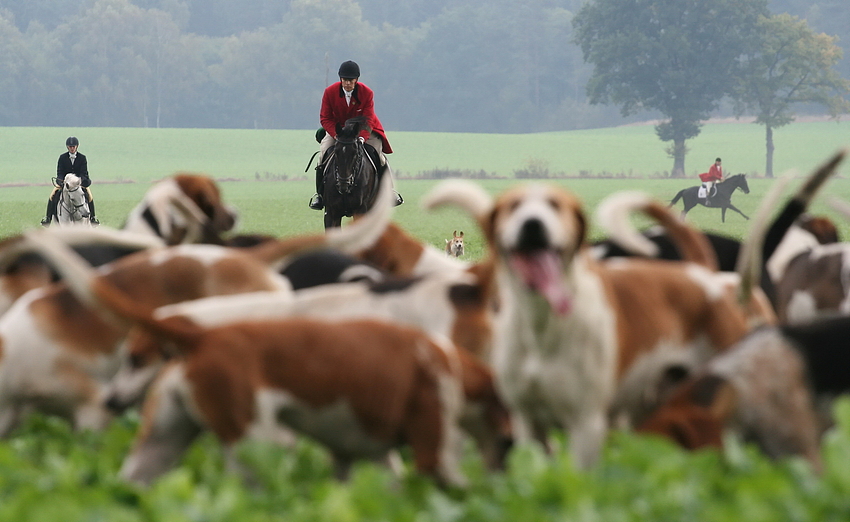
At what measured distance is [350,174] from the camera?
56.5 feet

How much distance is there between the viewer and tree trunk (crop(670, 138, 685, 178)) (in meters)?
72.0

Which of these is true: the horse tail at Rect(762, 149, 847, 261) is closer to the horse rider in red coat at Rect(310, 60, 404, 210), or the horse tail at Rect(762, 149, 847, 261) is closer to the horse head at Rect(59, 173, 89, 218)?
the horse rider in red coat at Rect(310, 60, 404, 210)

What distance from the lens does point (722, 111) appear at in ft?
333

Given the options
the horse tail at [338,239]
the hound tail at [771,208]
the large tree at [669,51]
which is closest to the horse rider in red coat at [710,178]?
the large tree at [669,51]

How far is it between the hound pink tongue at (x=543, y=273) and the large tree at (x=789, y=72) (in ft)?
243

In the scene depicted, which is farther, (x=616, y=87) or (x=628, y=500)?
(x=616, y=87)

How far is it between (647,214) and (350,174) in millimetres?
12006

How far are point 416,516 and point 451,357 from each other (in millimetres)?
927

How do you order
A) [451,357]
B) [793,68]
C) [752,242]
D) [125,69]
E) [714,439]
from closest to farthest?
1. [714,439]
2. [451,357]
3. [752,242]
4. [793,68]
5. [125,69]

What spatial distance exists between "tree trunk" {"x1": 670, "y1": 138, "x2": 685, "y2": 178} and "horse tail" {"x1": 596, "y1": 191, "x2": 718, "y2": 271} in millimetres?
67331

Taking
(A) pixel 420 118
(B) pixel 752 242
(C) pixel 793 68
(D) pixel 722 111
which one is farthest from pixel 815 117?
(B) pixel 752 242

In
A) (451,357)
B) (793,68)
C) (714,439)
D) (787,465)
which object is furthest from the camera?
(793,68)

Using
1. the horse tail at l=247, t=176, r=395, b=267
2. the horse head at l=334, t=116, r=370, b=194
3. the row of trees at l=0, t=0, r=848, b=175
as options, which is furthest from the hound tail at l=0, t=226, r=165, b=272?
the row of trees at l=0, t=0, r=848, b=175

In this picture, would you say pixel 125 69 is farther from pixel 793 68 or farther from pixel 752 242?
pixel 752 242
